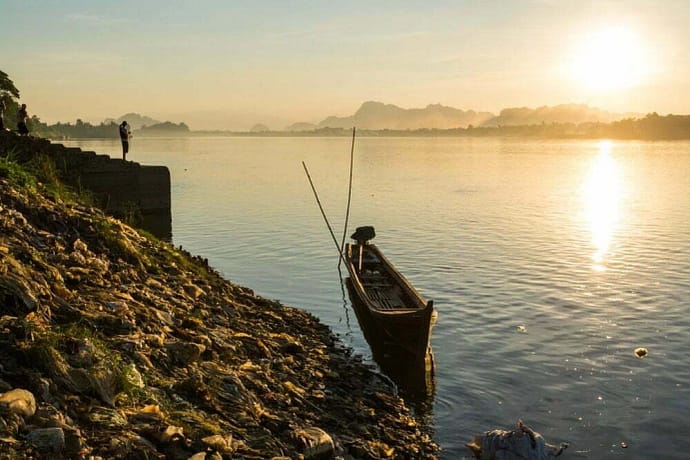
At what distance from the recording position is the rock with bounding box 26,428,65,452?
7488mm

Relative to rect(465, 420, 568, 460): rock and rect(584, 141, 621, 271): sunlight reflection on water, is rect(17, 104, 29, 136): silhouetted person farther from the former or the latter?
rect(465, 420, 568, 460): rock

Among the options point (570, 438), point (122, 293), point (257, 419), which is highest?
point (122, 293)

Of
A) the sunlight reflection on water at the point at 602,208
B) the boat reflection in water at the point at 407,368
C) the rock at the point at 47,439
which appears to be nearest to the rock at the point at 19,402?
the rock at the point at 47,439

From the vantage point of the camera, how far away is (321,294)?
1109 inches

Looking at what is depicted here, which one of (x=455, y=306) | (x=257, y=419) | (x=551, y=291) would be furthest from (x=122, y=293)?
(x=551, y=291)

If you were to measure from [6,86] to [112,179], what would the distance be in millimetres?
45905

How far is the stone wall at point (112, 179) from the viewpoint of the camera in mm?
31841

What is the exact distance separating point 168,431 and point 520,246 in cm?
3233

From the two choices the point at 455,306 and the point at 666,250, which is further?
the point at 666,250

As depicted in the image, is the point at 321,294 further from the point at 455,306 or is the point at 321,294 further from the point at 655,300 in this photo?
the point at 655,300

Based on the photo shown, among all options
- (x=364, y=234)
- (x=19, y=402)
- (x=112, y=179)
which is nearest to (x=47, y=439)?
(x=19, y=402)

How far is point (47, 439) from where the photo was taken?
756cm

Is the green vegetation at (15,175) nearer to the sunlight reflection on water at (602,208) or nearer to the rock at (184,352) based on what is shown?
the rock at (184,352)

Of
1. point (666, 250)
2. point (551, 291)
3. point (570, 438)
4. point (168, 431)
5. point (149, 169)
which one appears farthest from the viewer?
point (149, 169)
